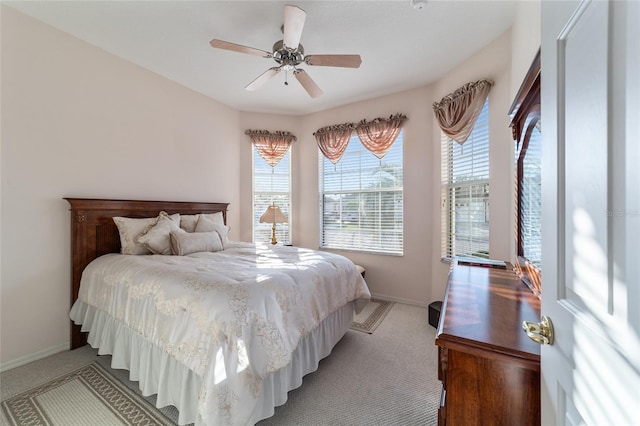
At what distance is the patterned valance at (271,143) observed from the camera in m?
4.13

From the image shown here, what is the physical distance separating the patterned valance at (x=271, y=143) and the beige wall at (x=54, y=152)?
134 centimetres

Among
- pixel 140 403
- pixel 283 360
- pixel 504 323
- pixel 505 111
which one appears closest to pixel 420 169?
pixel 505 111

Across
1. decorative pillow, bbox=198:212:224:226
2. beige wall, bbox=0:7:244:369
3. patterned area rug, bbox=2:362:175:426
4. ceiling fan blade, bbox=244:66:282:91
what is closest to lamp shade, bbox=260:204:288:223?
decorative pillow, bbox=198:212:224:226

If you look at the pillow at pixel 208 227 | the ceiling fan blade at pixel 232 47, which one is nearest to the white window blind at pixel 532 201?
the ceiling fan blade at pixel 232 47

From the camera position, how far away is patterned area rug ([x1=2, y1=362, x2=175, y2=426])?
5.08 feet

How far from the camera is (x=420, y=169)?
3.38 m

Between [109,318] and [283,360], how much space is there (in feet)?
5.31

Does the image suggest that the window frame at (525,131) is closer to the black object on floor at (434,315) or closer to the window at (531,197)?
the window at (531,197)

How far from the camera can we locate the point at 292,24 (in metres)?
1.80

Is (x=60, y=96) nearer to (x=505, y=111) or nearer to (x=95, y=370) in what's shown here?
(x=95, y=370)

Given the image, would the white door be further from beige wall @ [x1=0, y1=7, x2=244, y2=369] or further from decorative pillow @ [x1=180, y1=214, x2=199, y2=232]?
beige wall @ [x1=0, y1=7, x2=244, y2=369]

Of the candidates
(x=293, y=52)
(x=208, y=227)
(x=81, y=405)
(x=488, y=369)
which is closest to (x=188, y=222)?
(x=208, y=227)

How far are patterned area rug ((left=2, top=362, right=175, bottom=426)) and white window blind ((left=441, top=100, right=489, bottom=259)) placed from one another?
294cm

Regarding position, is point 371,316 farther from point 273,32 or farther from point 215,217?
point 273,32
